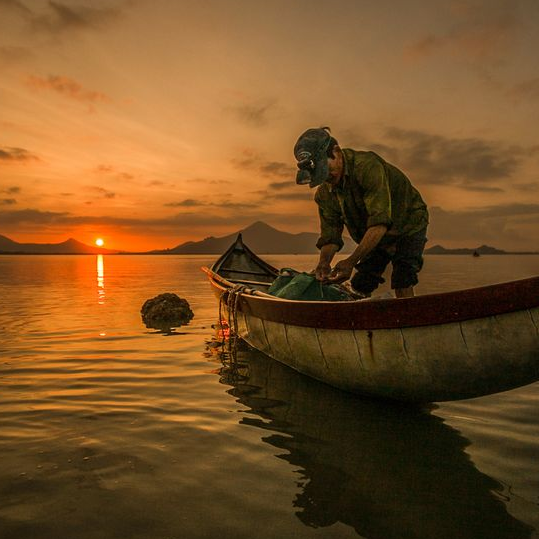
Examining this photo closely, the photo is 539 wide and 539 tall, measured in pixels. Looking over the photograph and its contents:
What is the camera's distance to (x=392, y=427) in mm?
4180

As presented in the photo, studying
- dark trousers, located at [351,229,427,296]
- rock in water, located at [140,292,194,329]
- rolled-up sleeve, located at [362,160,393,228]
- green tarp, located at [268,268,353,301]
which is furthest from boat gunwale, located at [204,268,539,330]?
rock in water, located at [140,292,194,329]

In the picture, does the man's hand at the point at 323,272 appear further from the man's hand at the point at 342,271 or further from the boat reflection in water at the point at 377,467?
the boat reflection in water at the point at 377,467

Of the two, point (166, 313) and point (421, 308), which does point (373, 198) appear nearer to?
point (421, 308)

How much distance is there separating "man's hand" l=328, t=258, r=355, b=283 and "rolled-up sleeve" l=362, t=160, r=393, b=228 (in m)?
0.64

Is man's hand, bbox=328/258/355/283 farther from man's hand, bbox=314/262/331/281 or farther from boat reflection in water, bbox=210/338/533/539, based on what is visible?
boat reflection in water, bbox=210/338/533/539

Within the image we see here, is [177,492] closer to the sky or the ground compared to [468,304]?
closer to the ground

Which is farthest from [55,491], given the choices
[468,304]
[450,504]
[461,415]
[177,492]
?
[461,415]

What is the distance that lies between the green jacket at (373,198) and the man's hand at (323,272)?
1.80ft

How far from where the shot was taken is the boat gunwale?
3236 millimetres

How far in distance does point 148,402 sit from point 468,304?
3.36 m

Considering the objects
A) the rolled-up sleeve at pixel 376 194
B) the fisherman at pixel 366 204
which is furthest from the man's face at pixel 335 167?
the rolled-up sleeve at pixel 376 194

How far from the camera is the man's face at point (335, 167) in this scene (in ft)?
16.5

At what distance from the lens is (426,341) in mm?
3688

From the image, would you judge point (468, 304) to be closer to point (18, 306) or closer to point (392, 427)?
point (392, 427)
